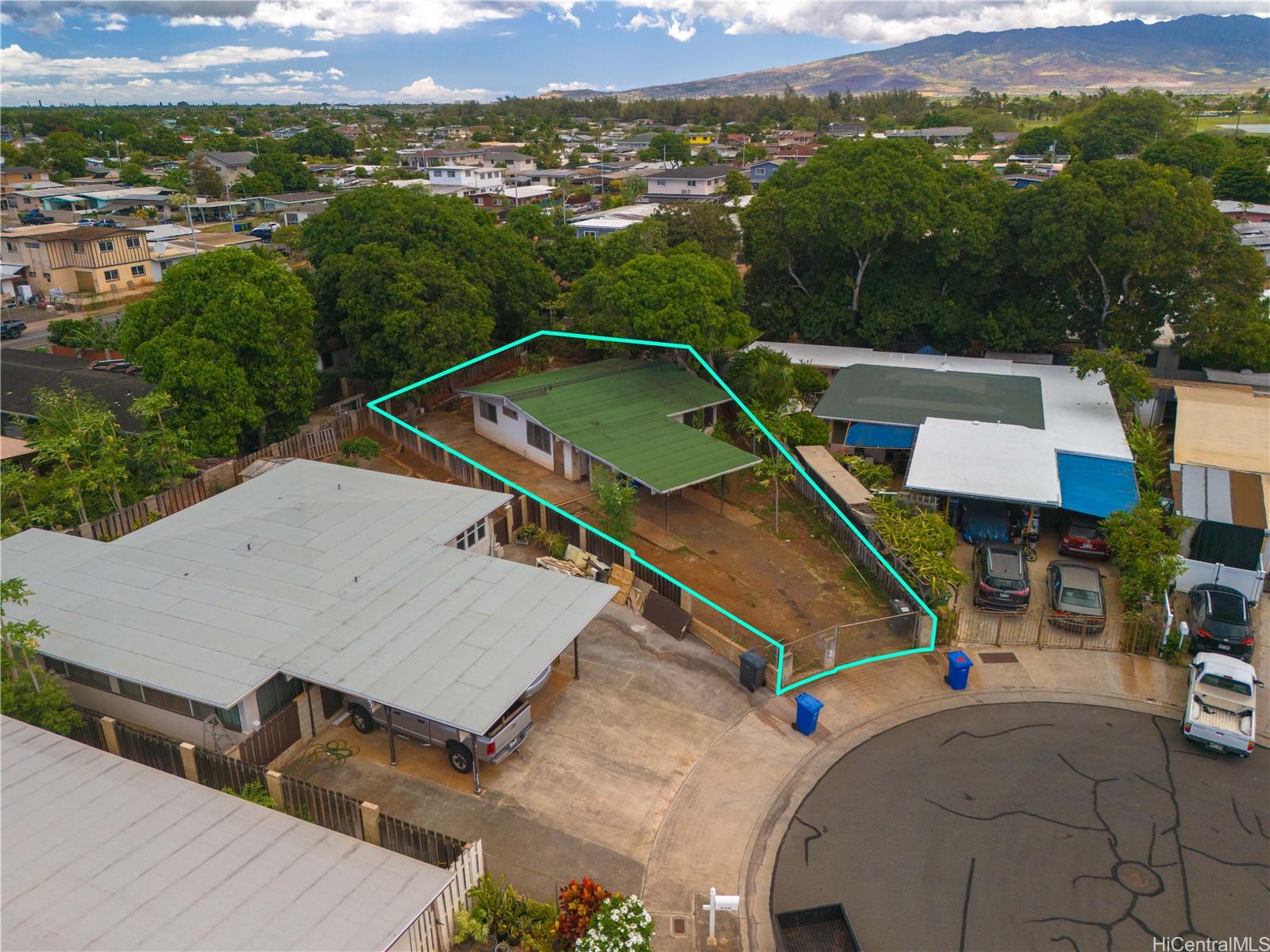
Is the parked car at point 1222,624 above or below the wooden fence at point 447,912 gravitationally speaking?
below

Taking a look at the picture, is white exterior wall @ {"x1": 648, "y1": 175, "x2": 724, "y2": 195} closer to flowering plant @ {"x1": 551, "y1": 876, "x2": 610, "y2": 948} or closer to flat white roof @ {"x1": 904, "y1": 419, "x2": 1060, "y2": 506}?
flat white roof @ {"x1": 904, "y1": 419, "x2": 1060, "y2": 506}

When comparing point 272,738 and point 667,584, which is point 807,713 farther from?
point 272,738

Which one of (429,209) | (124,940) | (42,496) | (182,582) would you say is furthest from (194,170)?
(124,940)

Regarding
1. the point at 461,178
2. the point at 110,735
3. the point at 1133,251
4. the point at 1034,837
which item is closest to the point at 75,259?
the point at 461,178

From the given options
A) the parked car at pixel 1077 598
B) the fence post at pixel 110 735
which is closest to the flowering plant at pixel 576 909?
the fence post at pixel 110 735

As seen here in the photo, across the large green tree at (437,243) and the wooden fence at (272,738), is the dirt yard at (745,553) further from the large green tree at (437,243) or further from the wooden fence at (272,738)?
the wooden fence at (272,738)

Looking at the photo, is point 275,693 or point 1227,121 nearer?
point 275,693
